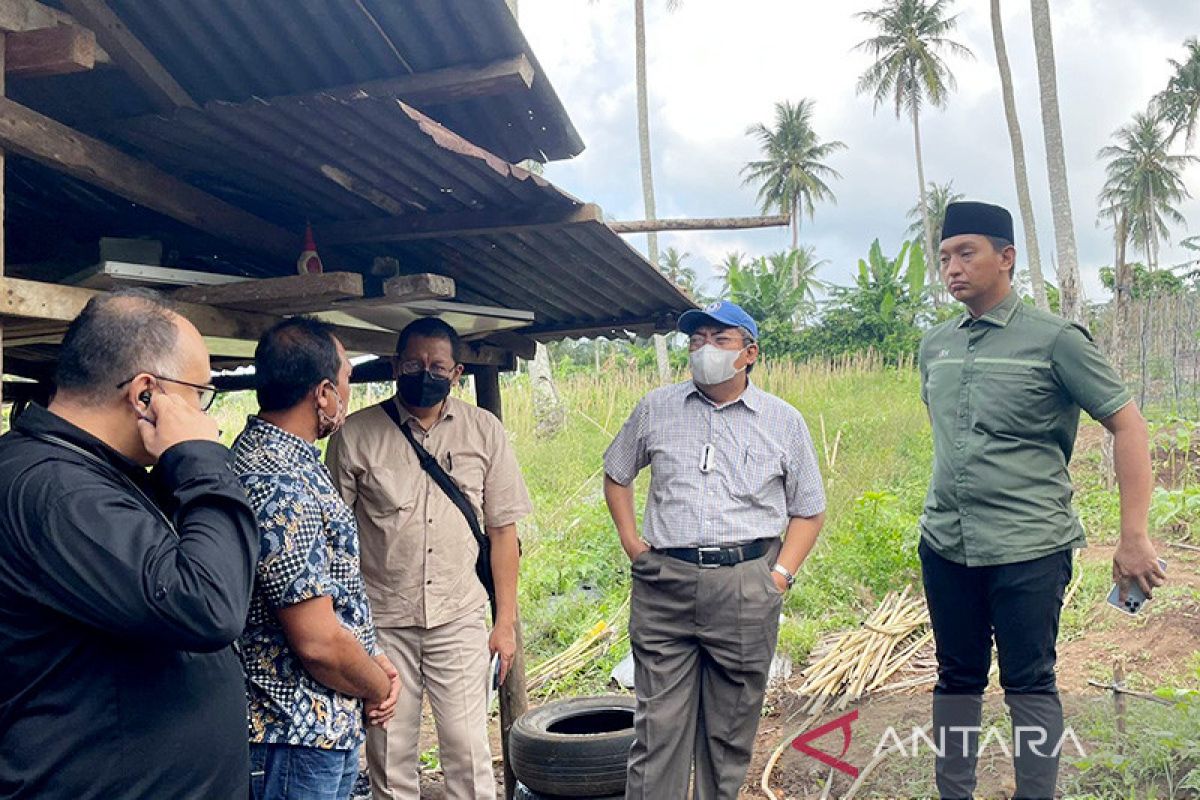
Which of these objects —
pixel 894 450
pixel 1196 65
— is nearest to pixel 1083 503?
pixel 894 450

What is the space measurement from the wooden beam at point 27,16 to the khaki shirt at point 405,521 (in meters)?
1.64

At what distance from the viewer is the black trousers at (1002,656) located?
10.9ft

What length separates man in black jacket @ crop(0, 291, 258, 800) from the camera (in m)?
1.57

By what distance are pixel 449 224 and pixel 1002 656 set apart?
2.48 metres

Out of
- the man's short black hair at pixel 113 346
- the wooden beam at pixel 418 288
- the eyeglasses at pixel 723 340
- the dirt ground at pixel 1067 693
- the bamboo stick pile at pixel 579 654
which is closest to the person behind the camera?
the man's short black hair at pixel 113 346

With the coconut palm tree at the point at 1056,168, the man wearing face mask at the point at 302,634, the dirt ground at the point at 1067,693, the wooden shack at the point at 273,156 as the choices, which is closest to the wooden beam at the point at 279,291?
the wooden shack at the point at 273,156

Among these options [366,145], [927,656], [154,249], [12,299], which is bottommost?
[927,656]

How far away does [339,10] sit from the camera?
2662mm

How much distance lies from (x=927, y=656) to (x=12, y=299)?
530cm

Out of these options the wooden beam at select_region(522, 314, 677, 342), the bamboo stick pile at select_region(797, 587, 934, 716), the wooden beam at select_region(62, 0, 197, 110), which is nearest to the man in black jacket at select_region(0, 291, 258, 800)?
the wooden beam at select_region(62, 0, 197, 110)

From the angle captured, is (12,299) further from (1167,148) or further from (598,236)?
(1167,148)

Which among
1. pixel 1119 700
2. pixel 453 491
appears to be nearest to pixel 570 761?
pixel 453 491

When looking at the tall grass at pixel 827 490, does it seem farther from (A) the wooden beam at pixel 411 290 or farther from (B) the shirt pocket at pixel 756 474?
(A) the wooden beam at pixel 411 290

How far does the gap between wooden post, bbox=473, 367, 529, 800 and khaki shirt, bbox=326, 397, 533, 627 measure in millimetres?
1005
